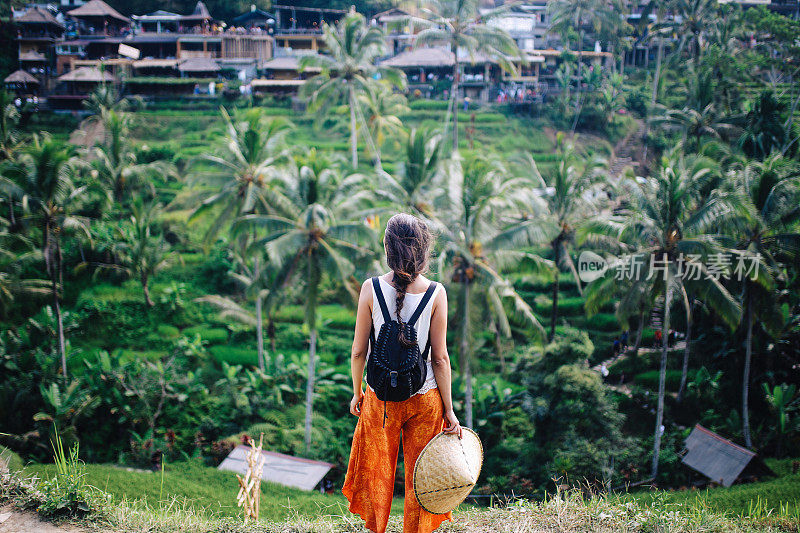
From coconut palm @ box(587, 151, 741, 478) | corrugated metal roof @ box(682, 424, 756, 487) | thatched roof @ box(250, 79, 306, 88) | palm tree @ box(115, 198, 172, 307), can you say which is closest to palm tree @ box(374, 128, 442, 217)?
coconut palm @ box(587, 151, 741, 478)

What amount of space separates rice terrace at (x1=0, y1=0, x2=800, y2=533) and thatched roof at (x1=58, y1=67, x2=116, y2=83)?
734cm

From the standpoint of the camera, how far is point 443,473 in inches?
123

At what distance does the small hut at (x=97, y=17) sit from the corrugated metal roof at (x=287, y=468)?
A: 93.9 ft

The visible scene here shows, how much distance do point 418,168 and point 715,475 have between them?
29.3ft

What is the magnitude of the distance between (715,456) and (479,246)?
249 inches

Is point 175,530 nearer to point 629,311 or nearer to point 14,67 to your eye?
point 629,311

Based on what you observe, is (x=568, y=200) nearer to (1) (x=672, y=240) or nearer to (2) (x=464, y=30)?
(1) (x=672, y=240)

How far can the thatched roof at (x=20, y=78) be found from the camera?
96.0 feet

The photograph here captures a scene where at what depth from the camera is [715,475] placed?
12039mm

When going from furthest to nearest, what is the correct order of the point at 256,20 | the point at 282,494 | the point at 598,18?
the point at 256,20 → the point at 598,18 → the point at 282,494

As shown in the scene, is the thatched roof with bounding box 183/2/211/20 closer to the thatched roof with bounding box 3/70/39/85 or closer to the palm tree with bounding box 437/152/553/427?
the thatched roof with bounding box 3/70/39/85

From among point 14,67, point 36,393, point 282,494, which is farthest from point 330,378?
point 14,67

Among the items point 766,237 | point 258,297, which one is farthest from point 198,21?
point 766,237

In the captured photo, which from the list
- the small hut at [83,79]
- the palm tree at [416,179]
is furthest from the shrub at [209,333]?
the small hut at [83,79]
